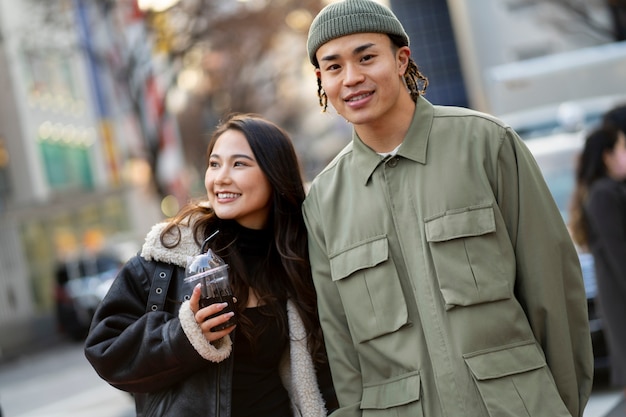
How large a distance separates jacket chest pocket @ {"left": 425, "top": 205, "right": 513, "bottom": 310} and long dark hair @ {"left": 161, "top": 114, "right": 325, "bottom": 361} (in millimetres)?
759

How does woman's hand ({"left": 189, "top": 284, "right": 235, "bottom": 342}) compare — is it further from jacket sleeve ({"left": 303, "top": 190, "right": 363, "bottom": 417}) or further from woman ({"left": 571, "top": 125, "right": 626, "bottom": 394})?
woman ({"left": 571, "top": 125, "right": 626, "bottom": 394})

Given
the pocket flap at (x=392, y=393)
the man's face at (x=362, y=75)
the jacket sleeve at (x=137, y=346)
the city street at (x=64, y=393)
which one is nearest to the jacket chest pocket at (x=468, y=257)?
the pocket flap at (x=392, y=393)

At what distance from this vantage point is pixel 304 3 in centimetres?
2891

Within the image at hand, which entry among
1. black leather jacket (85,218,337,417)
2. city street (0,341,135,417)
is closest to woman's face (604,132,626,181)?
black leather jacket (85,218,337,417)

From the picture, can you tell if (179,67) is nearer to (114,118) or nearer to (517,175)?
(114,118)

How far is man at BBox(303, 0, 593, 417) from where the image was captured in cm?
334

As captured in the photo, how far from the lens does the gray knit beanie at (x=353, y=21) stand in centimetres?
351

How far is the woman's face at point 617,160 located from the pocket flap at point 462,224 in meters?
3.66

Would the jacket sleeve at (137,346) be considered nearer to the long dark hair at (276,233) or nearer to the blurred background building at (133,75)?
the long dark hair at (276,233)

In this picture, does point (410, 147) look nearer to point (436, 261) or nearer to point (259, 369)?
point (436, 261)

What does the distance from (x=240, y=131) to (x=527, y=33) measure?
1041 inches

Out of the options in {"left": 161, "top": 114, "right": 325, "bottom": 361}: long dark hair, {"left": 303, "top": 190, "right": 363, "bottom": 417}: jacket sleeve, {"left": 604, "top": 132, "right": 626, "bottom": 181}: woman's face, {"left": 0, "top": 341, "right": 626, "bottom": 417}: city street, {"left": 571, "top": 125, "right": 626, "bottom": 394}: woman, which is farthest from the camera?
{"left": 0, "top": 341, "right": 626, "bottom": 417}: city street

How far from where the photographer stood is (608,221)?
6629mm

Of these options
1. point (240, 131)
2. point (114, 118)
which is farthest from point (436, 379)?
point (114, 118)
